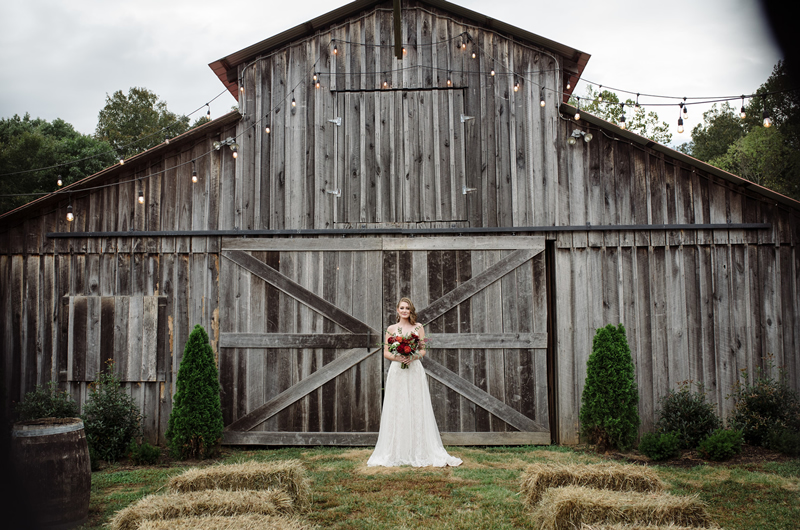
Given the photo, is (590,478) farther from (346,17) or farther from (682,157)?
(346,17)

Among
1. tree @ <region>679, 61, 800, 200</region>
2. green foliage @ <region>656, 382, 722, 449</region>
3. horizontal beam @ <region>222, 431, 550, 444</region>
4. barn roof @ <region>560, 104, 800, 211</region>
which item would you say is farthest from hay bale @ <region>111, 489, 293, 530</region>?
tree @ <region>679, 61, 800, 200</region>

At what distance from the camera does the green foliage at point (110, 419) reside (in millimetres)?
7191

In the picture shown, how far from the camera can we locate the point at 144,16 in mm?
19844

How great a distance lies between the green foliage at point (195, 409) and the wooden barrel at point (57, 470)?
6.92 ft

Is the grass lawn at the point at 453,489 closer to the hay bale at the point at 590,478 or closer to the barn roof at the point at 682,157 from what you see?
the hay bale at the point at 590,478

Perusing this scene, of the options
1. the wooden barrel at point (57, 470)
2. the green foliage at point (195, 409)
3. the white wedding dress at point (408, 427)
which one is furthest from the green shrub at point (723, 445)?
the wooden barrel at point (57, 470)

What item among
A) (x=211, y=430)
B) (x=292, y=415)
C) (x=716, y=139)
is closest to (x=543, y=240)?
(x=292, y=415)

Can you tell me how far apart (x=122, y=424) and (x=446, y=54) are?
6753 mm

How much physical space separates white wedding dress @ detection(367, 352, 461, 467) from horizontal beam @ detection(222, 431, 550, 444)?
38.6 inches

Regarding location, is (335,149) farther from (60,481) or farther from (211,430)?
(60,481)

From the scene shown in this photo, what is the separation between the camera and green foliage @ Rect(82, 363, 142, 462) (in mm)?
7191

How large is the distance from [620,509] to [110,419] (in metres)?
6.31

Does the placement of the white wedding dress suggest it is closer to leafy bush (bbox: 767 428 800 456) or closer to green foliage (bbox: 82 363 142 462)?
green foliage (bbox: 82 363 142 462)

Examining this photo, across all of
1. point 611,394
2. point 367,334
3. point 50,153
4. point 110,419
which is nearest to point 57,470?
point 110,419
